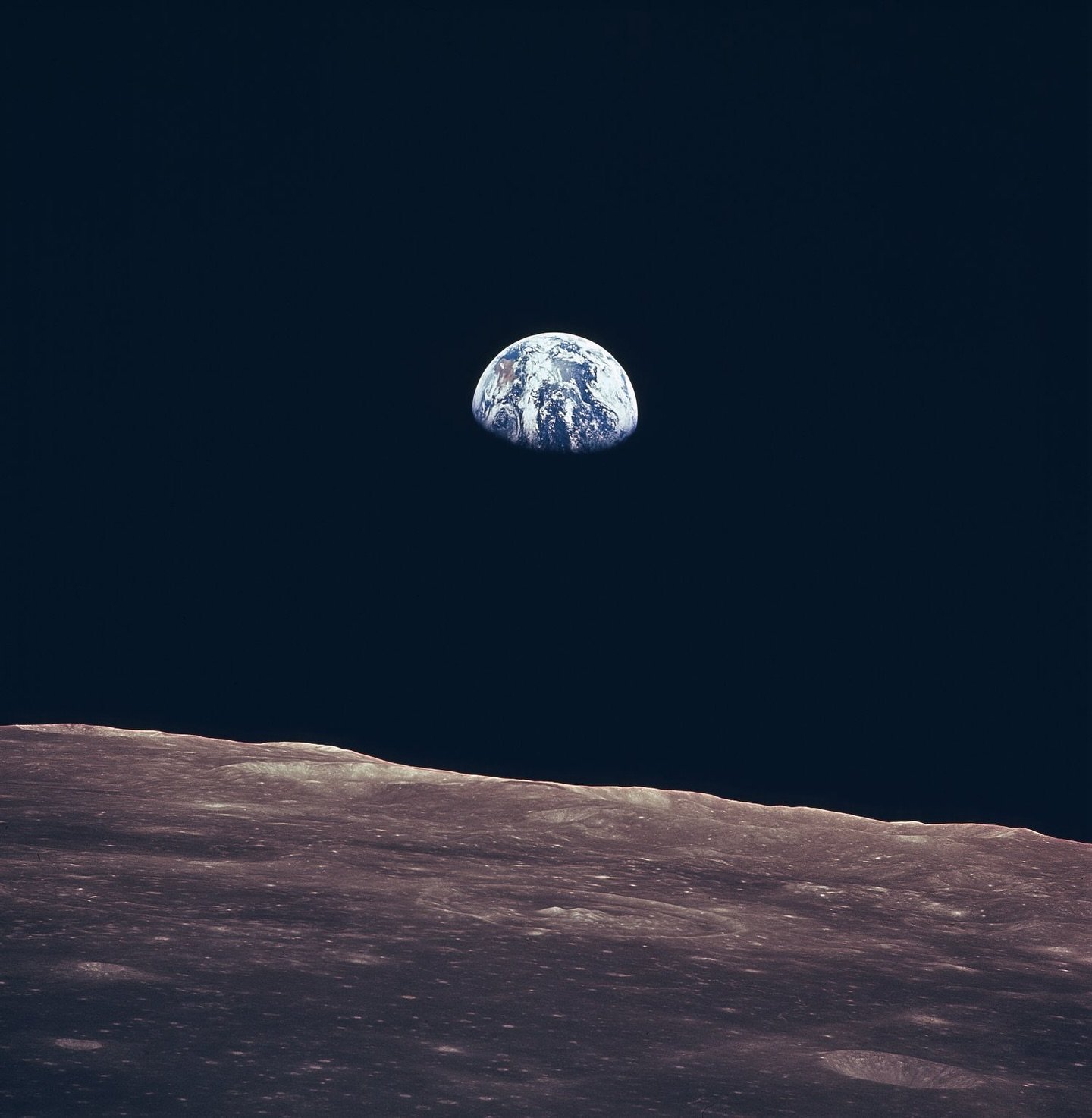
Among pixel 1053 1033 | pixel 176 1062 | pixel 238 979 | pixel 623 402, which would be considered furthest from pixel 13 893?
pixel 623 402

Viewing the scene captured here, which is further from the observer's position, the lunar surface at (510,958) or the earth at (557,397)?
the earth at (557,397)

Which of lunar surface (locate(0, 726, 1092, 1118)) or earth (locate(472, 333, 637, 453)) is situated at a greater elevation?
earth (locate(472, 333, 637, 453))

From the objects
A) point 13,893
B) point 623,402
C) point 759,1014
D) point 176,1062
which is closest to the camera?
point 176,1062

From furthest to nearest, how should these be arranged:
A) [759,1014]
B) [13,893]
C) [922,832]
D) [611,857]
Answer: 1. [922,832]
2. [611,857]
3. [13,893]
4. [759,1014]

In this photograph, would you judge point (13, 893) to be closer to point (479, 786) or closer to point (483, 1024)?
point (483, 1024)

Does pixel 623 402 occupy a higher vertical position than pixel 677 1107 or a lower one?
higher
